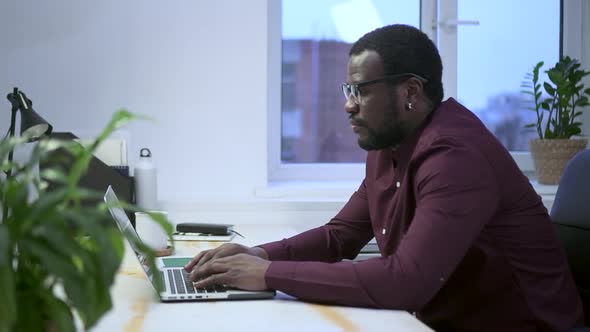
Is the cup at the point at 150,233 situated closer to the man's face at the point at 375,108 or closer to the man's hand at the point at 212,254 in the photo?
the man's hand at the point at 212,254

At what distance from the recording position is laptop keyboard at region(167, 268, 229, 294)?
1299 mm

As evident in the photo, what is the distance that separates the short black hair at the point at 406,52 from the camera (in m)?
1.61

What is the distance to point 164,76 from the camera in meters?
2.55

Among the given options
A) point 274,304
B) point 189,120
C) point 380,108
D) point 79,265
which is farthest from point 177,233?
point 79,265

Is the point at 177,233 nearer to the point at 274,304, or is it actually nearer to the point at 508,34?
the point at 274,304

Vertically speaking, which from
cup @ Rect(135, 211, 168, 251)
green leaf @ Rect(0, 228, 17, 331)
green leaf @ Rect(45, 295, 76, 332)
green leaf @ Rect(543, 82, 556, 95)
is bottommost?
cup @ Rect(135, 211, 168, 251)

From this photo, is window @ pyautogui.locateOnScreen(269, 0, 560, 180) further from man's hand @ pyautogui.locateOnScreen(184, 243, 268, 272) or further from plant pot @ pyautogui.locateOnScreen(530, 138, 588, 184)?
man's hand @ pyautogui.locateOnScreen(184, 243, 268, 272)

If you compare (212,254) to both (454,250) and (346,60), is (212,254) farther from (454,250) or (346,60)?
(346,60)

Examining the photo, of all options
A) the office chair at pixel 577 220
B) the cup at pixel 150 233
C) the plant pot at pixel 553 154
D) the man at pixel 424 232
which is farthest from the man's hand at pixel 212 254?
the plant pot at pixel 553 154

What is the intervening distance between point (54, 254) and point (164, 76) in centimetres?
206

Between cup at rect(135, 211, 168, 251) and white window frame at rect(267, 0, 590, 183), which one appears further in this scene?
white window frame at rect(267, 0, 590, 183)

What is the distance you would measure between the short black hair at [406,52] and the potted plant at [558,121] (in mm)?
1315

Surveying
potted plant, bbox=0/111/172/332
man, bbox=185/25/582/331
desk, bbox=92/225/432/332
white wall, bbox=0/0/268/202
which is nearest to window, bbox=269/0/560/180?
white wall, bbox=0/0/268/202

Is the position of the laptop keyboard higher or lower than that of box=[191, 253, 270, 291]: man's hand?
lower
